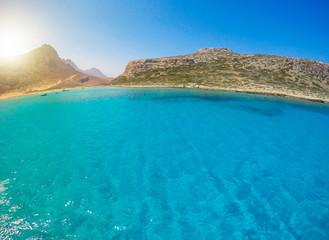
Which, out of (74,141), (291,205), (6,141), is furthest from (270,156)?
(6,141)

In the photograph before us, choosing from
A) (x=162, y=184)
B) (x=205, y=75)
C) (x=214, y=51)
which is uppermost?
(x=214, y=51)

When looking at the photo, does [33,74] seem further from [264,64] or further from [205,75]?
[264,64]

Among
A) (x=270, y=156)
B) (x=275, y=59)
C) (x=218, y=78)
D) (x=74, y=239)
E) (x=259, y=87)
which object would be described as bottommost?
(x=74, y=239)

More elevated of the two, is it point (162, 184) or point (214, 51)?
point (214, 51)

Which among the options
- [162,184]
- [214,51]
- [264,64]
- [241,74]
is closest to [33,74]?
[241,74]

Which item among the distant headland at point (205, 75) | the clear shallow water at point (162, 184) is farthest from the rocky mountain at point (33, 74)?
the clear shallow water at point (162, 184)

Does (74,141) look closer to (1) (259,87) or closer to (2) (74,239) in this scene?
(2) (74,239)

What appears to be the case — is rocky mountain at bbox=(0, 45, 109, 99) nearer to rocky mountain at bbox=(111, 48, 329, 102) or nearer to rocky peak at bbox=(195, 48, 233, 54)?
rocky mountain at bbox=(111, 48, 329, 102)
